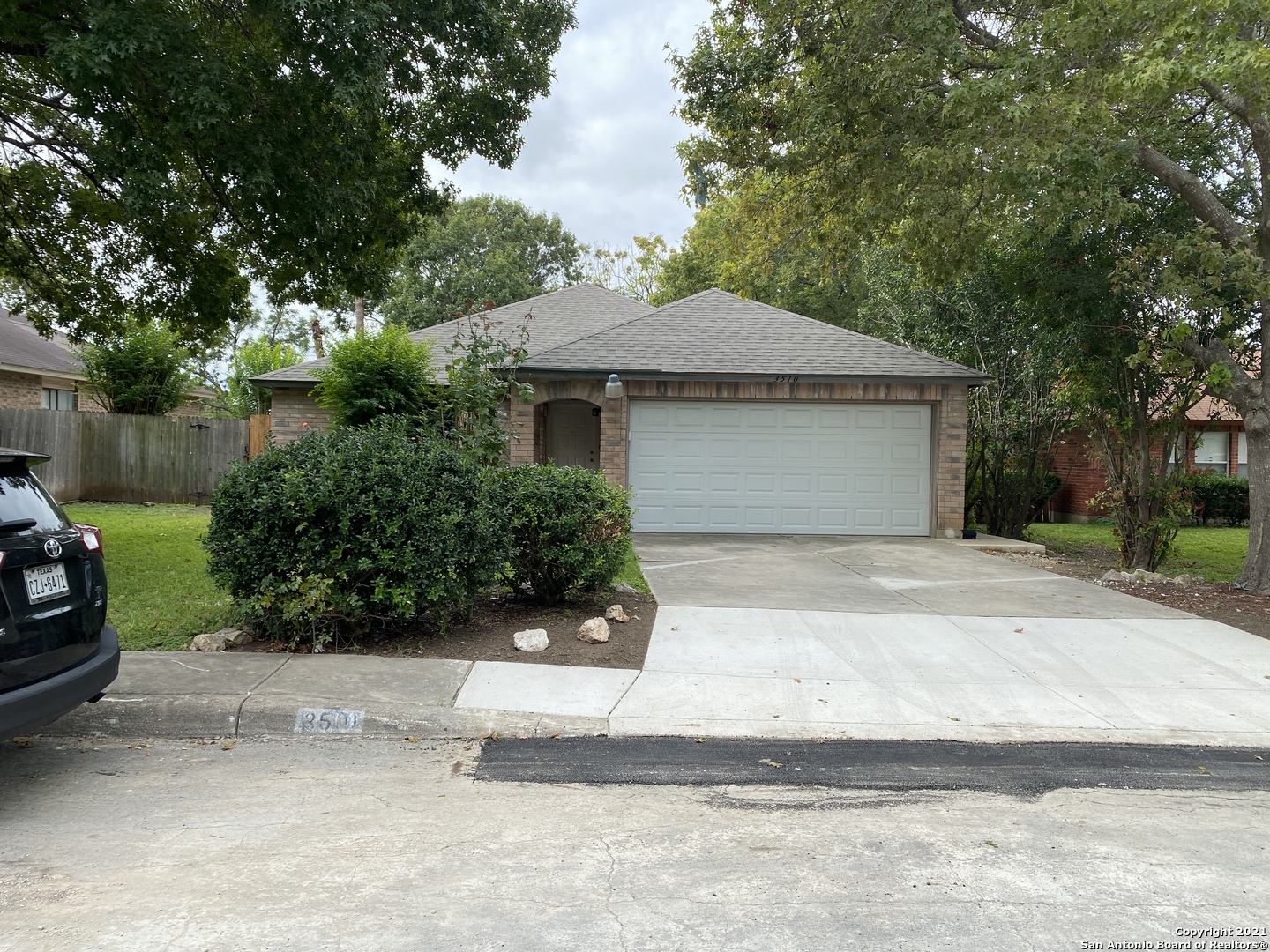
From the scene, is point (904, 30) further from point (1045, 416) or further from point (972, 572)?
point (1045, 416)

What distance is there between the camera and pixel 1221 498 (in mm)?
20250

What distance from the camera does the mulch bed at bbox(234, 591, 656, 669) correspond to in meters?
6.20

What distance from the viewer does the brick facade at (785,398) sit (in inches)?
557

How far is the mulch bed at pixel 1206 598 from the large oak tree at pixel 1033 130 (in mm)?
481

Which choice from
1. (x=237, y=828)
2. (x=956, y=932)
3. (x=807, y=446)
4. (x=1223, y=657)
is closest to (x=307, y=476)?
(x=237, y=828)

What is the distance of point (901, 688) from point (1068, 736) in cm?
108

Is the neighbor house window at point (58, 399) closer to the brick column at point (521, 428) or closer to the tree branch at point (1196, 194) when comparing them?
the brick column at point (521, 428)

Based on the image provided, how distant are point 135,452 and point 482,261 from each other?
66.1 ft

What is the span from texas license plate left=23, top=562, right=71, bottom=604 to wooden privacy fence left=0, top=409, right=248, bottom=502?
626 inches

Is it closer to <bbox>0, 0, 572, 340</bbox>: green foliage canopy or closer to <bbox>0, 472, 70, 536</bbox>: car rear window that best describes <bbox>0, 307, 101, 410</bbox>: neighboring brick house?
<bbox>0, 0, 572, 340</bbox>: green foliage canopy

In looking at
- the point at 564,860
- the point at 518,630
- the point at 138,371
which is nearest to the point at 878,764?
the point at 564,860

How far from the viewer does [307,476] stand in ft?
19.5

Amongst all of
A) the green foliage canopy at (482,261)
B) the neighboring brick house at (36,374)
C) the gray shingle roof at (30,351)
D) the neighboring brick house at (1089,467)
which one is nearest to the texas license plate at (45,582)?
the gray shingle roof at (30,351)

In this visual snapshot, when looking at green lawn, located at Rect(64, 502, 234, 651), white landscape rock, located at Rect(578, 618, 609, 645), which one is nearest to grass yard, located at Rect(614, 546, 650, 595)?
white landscape rock, located at Rect(578, 618, 609, 645)
